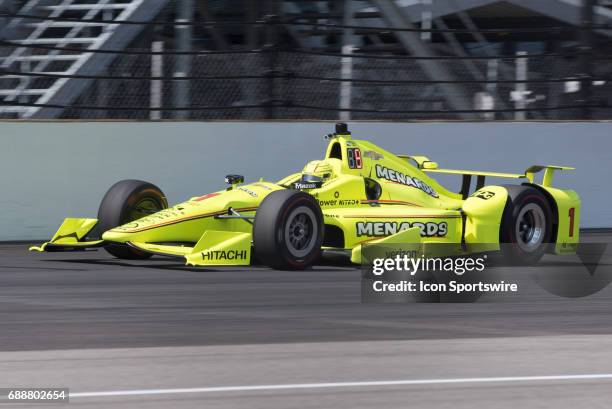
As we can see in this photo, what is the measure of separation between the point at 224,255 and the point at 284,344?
10.1 ft

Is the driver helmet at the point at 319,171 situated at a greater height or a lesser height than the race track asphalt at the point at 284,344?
greater

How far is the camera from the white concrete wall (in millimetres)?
11609

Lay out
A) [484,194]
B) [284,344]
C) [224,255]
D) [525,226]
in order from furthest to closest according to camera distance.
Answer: [525,226] < [484,194] < [224,255] < [284,344]

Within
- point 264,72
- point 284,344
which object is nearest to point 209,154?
point 264,72

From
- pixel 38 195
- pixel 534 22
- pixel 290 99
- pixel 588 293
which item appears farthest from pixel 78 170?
pixel 534 22

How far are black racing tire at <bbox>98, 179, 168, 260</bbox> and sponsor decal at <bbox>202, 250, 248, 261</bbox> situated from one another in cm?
105

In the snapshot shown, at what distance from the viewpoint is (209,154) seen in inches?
485

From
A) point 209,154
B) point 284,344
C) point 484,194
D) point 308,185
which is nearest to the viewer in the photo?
point 284,344

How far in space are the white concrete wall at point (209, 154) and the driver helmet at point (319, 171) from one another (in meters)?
1.86

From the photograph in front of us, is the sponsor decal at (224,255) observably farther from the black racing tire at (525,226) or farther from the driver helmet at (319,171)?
the black racing tire at (525,226)

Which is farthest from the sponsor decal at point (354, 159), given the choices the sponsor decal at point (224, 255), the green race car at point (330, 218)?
the sponsor decal at point (224, 255)

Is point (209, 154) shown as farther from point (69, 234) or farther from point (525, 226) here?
point (525, 226)

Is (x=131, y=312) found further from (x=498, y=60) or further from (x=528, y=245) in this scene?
(x=498, y=60)

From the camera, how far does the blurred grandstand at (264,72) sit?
12.5 metres
